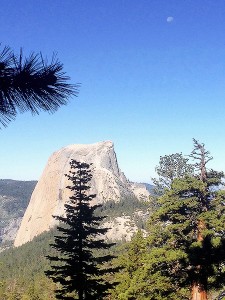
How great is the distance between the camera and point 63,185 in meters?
148

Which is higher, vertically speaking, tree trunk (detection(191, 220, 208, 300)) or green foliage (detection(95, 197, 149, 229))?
green foliage (detection(95, 197, 149, 229))

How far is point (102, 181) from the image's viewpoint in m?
152

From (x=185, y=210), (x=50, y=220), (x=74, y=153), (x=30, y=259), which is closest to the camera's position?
(x=185, y=210)

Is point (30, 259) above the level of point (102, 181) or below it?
below

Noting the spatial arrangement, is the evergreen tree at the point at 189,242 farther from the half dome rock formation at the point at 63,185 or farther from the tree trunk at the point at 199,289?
the half dome rock formation at the point at 63,185

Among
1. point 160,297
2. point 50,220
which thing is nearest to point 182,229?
point 160,297

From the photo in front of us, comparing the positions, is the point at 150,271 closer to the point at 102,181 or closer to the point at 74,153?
the point at 102,181

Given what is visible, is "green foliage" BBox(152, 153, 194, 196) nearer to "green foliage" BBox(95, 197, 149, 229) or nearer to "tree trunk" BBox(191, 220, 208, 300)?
"tree trunk" BBox(191, 220, 208, 300)

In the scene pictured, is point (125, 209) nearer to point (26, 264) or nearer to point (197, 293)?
point (26, 264)

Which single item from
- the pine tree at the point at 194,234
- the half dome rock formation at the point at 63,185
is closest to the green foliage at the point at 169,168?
the pine tree at the point at 194,234

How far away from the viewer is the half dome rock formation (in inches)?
5748

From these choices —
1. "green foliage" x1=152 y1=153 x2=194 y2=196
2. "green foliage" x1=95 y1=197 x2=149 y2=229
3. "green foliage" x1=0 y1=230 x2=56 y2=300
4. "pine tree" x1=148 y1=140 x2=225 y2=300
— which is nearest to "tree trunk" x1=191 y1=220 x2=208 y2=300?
"pine tree" x1=148 y1=140 x2=225 y2=300

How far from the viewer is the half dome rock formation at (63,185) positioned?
146000 mm

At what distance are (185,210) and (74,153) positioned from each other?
14609cm
